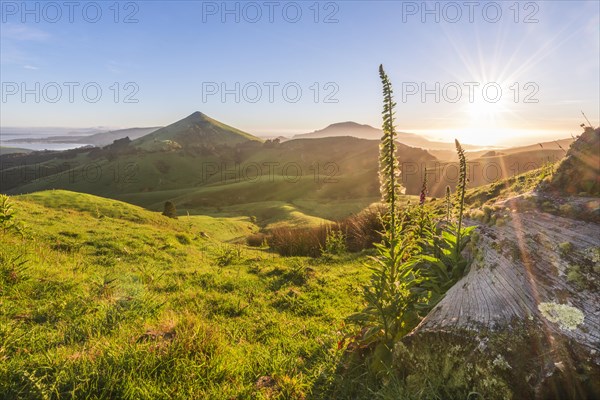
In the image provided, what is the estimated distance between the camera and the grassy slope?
453cm

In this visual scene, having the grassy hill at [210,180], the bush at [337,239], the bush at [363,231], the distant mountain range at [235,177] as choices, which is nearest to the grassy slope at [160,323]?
the bush at [337,239]

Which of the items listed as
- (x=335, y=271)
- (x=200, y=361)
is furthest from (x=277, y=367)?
(x=335, y=271)

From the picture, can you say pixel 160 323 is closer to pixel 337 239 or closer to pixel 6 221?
pixel 6 221

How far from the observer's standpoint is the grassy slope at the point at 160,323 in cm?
453

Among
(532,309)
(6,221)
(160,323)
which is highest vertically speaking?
(532,309)

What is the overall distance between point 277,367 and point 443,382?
280 centimetres

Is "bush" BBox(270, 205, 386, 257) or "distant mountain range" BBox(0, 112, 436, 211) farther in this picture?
"distant mountain range" BBox(0, 112, 436, 211)

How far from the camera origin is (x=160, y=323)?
19.7ft

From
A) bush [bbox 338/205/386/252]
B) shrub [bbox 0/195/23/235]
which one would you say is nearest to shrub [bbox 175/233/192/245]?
shrub [bbox 0/195/23/235]

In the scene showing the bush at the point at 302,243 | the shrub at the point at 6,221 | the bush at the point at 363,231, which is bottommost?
the bush at the point at 302,243

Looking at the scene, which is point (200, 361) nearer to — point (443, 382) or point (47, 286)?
point (443, 382)

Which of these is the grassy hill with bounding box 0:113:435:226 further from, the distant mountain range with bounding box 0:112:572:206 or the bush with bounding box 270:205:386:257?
the bush with bounding box 270:205:386:257

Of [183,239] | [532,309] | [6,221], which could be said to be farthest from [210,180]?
[532,309]

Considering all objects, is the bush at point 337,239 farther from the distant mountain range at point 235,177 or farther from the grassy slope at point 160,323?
the distant mountain range at point 235,177
